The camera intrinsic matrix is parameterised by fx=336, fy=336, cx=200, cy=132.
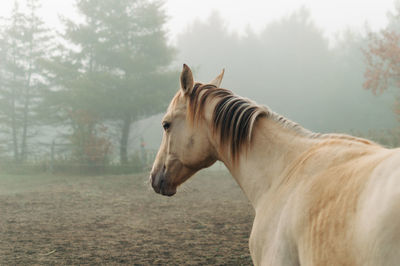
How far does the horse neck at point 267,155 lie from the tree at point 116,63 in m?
15.5

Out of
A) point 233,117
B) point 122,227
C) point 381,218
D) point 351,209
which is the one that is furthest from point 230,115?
point 122,227

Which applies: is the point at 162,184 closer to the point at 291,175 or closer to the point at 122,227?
the point at 291,175

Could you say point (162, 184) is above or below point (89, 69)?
below

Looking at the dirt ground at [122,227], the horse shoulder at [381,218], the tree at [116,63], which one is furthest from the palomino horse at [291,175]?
the tree at [116,63]

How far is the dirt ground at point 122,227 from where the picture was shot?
4.08 metres

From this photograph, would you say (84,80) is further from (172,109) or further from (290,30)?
(290,30)

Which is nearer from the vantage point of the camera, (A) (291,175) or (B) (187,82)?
(A) (291,175)

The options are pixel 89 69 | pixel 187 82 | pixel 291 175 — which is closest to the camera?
pixel 291 175

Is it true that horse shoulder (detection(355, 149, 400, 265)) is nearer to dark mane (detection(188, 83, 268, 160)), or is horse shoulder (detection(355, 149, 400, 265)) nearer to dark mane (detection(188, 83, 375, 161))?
dark mane (detection(188, 83, 375, 161))

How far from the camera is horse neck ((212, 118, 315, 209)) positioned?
179cm

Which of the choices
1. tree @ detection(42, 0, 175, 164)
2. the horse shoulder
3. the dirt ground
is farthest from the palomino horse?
tree @ detection(42, 0, 175, 164)

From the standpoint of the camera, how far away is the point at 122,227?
575 centimetres

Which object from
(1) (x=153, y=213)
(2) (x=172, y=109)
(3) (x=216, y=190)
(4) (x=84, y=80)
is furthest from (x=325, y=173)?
(4) (x=84, y=80)

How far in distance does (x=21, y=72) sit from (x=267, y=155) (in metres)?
19.9
